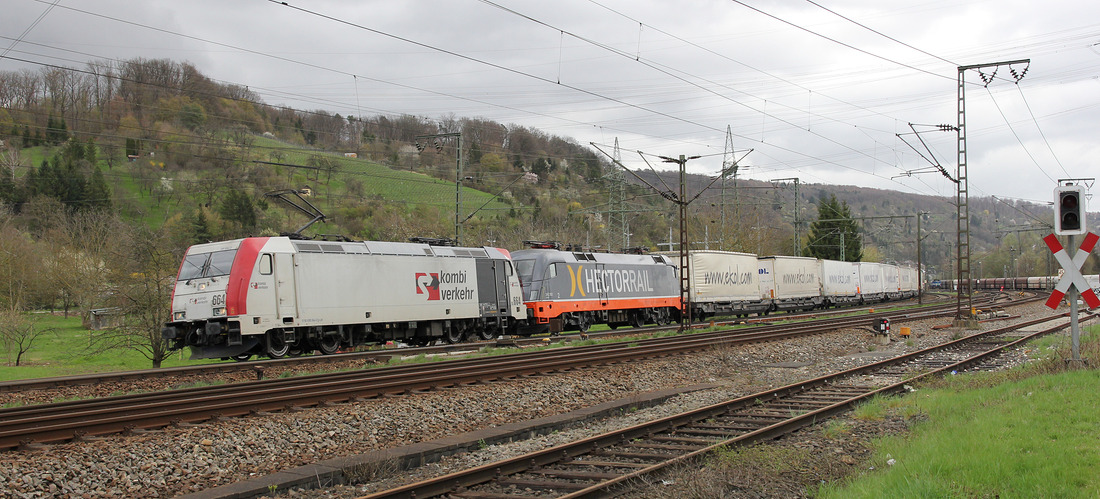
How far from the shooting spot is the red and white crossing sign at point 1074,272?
12.0m

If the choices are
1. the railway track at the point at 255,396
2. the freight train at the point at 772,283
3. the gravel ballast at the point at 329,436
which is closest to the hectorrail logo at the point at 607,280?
the freight train at the point at 772,283

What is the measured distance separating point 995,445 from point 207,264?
1806 centimetres

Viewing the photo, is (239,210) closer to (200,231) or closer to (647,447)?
(200,231)

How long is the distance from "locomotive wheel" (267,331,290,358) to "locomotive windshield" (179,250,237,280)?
83.8 inches

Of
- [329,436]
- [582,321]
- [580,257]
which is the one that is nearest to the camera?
[329,436]

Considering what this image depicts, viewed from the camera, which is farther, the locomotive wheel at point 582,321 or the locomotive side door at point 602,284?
the locomotive side door at point 602,284

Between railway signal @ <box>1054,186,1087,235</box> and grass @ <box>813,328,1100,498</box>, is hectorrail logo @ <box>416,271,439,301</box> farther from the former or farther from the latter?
railway signal @ <box>1054,186,1087,235</box>

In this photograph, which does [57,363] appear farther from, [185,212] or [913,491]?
[185,212]

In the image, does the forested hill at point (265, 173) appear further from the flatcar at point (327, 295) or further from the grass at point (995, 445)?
the grass at point (995, 445)

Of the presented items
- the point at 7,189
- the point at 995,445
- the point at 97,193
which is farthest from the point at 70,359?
the point at 97,193

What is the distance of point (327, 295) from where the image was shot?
2058cm

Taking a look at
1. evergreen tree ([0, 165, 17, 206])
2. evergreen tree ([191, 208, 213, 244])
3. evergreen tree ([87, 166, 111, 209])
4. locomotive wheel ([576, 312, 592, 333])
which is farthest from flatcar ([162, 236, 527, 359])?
evergreen tree ([0, 165, 17, 206])

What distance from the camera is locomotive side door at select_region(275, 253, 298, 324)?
760 inches

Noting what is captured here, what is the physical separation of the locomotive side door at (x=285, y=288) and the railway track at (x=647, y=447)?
12.6 metres
